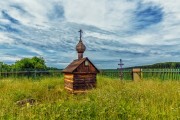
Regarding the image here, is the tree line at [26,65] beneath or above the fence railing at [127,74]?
above

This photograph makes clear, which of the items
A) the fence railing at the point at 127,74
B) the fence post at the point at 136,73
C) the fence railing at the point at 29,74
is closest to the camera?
the fence railing at the point at 127,74

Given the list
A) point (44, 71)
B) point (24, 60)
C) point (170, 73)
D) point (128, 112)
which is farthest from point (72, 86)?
point (24, 60)

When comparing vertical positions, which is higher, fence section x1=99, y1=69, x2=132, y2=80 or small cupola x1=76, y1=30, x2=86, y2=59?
small cupola x1=76, y1=30, x2=86, y2=59

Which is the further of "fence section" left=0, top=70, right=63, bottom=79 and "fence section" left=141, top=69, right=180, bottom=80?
"fence section" left=0, top=70, right=63, bottom=79

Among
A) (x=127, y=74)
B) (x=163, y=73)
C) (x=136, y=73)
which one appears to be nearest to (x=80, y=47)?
(x=163, y=73)

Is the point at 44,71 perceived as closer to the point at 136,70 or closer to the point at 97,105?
the point at 136,70

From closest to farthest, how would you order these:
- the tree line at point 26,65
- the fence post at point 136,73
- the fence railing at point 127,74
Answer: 1. the fence railing at point 127,74
2. the fence post at point 136,73
3. the tree line at point 26,65

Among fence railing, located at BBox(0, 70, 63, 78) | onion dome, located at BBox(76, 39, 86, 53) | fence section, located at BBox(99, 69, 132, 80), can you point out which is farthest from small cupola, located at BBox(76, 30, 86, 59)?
fence railing, located at BBox(0, 70, 63, 78)

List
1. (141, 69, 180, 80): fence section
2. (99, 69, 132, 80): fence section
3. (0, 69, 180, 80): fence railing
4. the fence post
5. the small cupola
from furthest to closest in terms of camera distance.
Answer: (99, 69, 132, 80): fence section
the fence post
(0, 69, 180, 80): fence railing
(141, 69, 180, 80): fence section
the small cupola

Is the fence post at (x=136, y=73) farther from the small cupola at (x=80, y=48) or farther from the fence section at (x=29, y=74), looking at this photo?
the small cupola at (x=80, y=48)

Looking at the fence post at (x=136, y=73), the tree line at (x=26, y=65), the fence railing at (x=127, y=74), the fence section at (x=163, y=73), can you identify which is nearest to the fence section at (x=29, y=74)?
the fence railing at (x=127, y=74)

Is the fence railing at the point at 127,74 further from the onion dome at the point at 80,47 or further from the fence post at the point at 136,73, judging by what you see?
the onion dome at the point at 80,47

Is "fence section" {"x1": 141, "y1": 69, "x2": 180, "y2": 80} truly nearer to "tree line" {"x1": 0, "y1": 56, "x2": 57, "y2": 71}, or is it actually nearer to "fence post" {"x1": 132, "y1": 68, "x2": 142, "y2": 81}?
"fence post" {"x1": 132, "y1": 68, "x2": 142, "y2": 81}

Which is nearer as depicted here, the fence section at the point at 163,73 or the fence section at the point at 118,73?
the fence section at the point at 163,73
